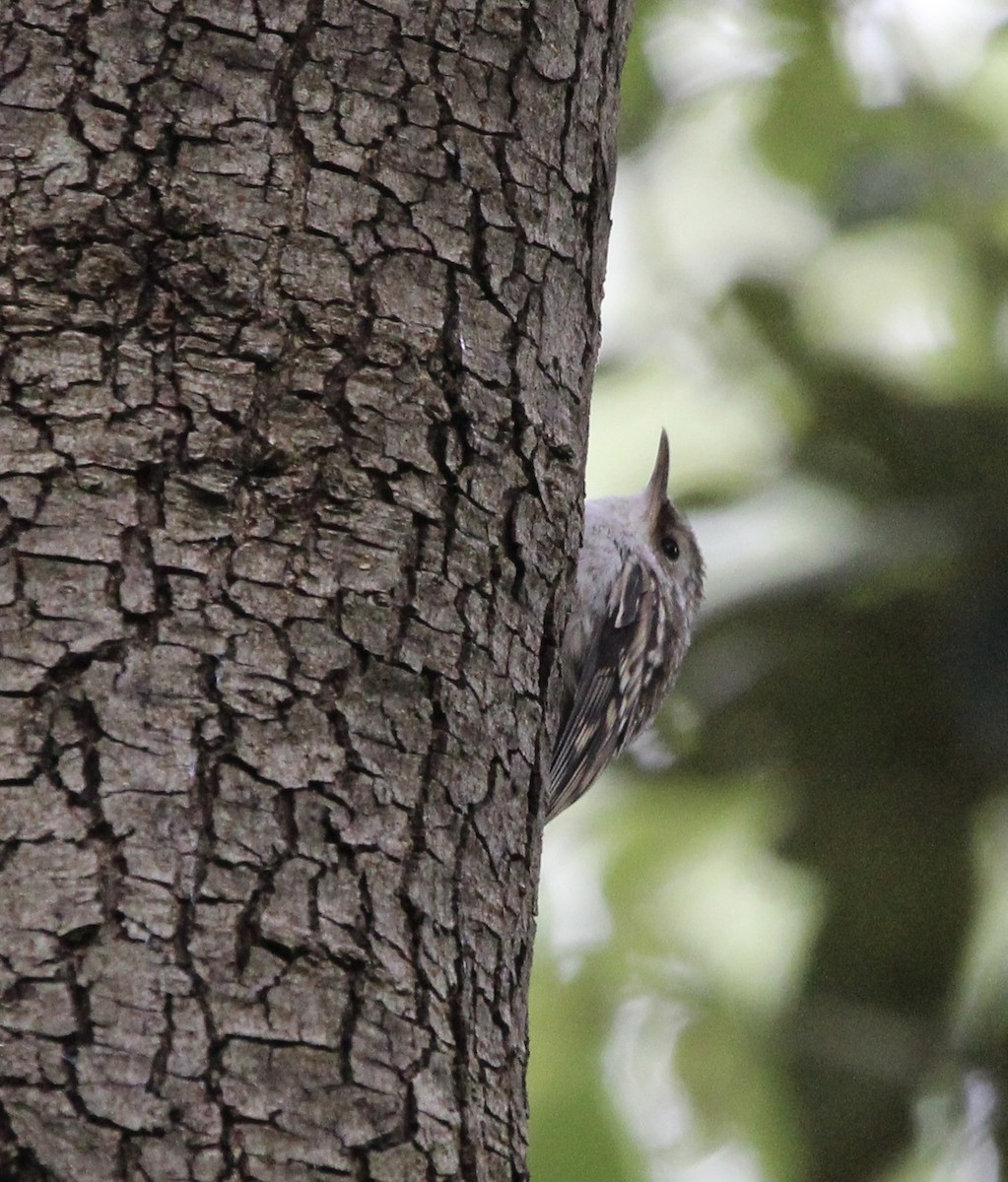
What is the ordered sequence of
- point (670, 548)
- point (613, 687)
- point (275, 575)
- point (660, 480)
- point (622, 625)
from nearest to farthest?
point (275, 575) → point (613, 687) → point (622, 625) → point (660, 480) → point (670, 548)

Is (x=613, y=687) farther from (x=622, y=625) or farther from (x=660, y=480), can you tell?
(x=660, y=480)

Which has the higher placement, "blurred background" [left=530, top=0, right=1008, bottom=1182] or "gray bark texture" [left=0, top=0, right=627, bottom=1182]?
"blurred background" [left=530, top=0, right=1008, bottom=1182]

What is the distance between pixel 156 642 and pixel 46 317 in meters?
0.46

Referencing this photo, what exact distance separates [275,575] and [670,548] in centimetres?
364

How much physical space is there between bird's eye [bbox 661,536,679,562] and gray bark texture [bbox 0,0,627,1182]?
3.10 meters

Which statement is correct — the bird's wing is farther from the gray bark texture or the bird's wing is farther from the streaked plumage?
the gray bark texture

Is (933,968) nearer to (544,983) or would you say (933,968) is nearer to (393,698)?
(544,983)

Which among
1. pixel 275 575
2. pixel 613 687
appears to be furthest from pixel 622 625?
pixel 275 575

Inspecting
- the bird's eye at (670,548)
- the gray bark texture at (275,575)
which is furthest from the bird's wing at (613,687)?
the gray bark texture at (275,575)

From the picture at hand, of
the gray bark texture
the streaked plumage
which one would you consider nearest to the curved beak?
the streaked plumage

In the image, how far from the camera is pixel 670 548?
18.9 ft

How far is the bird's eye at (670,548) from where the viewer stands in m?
5.73

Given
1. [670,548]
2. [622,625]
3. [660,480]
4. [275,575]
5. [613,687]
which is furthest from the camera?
[670,548]

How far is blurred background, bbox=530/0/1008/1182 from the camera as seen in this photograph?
5.60m
